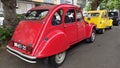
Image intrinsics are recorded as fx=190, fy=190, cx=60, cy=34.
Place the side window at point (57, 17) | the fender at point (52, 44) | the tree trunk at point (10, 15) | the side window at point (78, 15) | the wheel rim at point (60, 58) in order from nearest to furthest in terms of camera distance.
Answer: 1. the fender at point (52, 44)
2. the wheel rim at point (60, 58)
3. the side window at point (57, 17)
4. the side window at point (78, 15)
5. the tree trunk at point (10, 15)

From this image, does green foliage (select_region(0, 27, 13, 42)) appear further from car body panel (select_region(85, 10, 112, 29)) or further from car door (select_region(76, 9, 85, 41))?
car body panel (select_region(85, 10, 112, 29))

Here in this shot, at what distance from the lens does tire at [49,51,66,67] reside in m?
5.81

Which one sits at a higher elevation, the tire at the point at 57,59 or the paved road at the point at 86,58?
the tire at the point at 57,59

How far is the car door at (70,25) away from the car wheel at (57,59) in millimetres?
801

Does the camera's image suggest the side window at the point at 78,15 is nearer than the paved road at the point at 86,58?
No

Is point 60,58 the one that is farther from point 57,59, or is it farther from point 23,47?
Answer: point 23,47

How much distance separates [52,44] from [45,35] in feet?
1.16

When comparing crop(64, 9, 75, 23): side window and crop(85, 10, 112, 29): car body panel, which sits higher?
crop(64, 9, 75, 23): side window

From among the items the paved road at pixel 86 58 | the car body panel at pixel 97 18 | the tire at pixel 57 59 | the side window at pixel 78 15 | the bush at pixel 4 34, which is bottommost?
the paved road at pixel 86 58

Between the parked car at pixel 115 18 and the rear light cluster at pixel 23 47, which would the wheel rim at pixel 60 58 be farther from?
the parked car at pixel 115 18

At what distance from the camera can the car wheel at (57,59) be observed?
19.1ft

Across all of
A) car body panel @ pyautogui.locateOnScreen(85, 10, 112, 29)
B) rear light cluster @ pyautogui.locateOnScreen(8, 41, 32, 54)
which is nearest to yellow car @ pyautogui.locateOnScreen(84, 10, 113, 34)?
car body panel @ pyautogui.locateOnScreen(85, 10, 112, 29)

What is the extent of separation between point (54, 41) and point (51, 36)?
0.18 m

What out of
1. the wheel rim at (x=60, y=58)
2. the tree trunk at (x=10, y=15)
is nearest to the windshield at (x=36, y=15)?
the wheel rim at (x=60, y=58)
